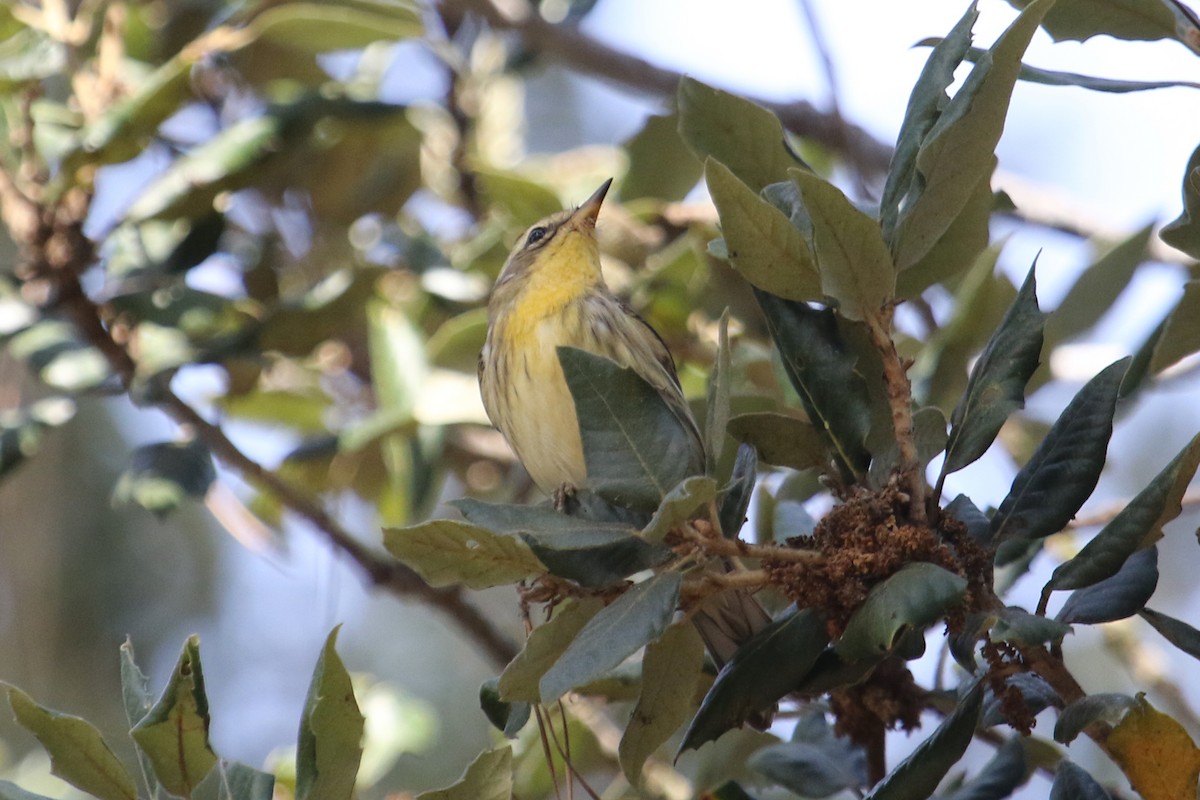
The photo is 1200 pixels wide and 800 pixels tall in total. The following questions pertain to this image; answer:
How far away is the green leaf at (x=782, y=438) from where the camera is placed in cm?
210

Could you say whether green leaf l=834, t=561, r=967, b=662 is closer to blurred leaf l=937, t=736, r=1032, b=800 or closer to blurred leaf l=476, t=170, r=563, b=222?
blurred leaf l=937, t=736, r=1032, b=800

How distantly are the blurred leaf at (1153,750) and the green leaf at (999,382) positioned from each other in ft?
1.37

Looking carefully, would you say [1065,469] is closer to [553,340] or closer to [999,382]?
[999,382]

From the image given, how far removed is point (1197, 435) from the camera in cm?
173

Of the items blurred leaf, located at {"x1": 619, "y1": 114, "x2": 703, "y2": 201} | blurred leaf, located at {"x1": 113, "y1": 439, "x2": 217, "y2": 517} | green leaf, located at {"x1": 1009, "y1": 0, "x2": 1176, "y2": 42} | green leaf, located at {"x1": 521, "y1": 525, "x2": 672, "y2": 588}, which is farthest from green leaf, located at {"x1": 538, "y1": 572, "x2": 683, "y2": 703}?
blurred leaf, located at {"x1": 619, "y1": 114, "x2": 703, "y2": 201}

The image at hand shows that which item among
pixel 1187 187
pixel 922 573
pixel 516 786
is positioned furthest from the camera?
pixel 516 786

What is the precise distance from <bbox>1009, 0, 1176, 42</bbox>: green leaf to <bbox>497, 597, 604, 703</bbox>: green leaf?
1.25 m

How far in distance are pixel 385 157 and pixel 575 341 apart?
156cm

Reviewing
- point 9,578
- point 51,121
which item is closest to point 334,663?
point 51,121

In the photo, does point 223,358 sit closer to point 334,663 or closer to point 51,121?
point 51,121

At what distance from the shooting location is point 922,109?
1.85m

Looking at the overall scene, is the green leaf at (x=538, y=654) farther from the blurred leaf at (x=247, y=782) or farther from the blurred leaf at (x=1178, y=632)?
the blurred leaf at (x=1178, y=632)

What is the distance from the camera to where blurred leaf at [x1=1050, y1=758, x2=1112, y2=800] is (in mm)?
1968

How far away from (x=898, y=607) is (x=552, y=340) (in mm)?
2015
